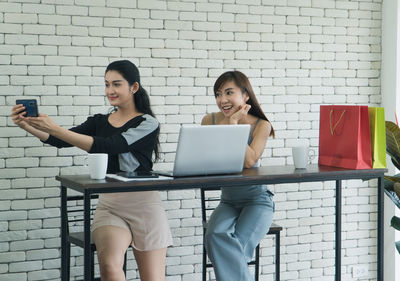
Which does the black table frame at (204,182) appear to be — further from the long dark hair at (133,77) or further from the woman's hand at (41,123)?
the long dark hair at (133,77)

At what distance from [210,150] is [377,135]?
1012 millimetres

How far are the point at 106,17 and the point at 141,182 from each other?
5.75 feet

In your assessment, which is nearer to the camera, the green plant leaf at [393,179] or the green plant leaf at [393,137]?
the green plant leaf at [393,137]

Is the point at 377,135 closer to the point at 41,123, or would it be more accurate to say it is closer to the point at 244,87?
the point at 244,87

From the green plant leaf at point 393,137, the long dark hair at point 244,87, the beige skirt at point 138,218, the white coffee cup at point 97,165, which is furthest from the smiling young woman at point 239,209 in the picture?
the green plant leaf at point 393,137

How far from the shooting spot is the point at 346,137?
3.39 meters

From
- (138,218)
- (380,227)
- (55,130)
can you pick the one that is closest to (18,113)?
(55,130)

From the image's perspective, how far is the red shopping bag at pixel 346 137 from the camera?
3.32 metres

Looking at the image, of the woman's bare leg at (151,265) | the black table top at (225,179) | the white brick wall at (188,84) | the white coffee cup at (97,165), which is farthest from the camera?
the white brick wall at (188,84)

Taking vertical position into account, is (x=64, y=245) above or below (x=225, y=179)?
below

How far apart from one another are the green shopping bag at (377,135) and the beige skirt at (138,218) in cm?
123

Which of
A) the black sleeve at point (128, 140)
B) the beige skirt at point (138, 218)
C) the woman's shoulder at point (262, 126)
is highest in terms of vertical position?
the woman's shoulder at point (262, 126)

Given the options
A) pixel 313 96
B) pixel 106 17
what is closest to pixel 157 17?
pixel 106 17

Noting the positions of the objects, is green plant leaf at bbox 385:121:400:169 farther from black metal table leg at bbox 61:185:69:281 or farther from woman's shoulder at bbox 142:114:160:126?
black metal table leg at bbox 61:185:69:281
